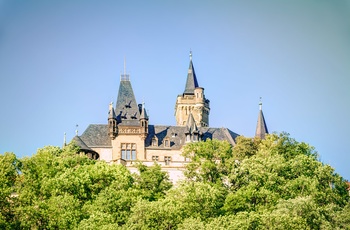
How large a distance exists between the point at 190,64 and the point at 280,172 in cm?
4488

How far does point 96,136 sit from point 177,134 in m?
10.9

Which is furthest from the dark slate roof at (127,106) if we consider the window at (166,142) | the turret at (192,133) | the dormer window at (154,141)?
the turret at (192,133)

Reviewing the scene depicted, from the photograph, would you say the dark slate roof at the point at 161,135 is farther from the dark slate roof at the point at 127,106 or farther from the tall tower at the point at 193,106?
the tall tower at the point at 193,106

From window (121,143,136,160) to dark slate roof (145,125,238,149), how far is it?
2181 mm

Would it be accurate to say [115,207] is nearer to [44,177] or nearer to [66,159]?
[44,177]

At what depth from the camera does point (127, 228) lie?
2552 inches

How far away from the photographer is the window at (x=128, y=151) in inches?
3927

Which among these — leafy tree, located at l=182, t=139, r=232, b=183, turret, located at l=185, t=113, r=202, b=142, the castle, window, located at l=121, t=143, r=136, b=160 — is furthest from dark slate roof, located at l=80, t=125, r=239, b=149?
leafy tree, located at l=182, t=139, r=232, b=183

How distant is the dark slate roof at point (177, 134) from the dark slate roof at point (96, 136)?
5.42m

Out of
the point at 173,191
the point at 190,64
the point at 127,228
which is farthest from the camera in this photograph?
the point at 190,64

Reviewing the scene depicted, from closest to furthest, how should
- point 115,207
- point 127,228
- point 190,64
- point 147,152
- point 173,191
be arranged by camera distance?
point 127,228
point 115,207
point 173,191
point 147,152
point 190,64

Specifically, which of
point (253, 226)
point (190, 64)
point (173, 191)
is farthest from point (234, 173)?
point (190, 64)

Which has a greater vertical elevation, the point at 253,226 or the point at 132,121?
the point at 132,121

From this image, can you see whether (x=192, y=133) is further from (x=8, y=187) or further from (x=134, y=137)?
(x=8, y=187)
